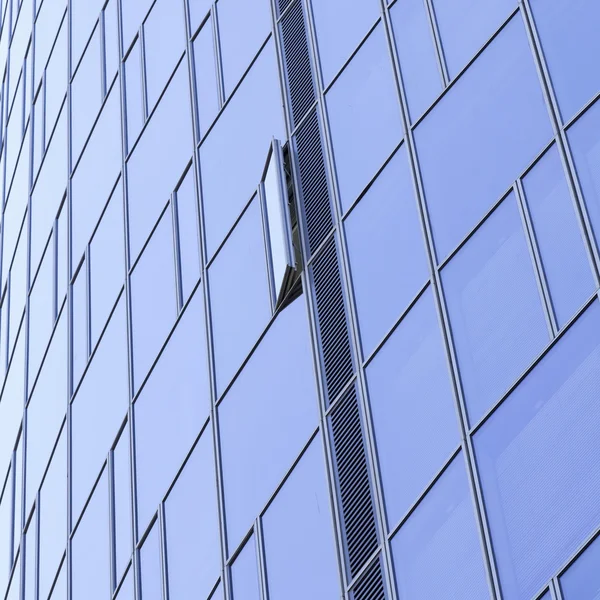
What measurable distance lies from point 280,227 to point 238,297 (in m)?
1.35

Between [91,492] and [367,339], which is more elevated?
[91,492]

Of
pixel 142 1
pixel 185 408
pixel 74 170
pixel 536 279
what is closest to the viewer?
pixel 536 279

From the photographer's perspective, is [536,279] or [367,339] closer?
[536,279]

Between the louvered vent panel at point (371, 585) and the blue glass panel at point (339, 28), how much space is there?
645cm

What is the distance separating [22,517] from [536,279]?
47.4ft

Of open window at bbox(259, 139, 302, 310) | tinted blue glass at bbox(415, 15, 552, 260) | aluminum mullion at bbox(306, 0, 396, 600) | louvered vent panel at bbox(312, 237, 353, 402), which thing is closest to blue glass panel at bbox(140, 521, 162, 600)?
open window at bbox(259, 139, 302, 310)

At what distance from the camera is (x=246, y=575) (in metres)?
17.5

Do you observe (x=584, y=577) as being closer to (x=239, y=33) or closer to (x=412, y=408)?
(x=412, y=408)

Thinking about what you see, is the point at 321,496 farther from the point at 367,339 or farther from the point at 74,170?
the point at 74,170

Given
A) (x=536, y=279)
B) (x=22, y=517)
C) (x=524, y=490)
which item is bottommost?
(x=524, y=490)

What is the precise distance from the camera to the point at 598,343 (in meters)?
13.5

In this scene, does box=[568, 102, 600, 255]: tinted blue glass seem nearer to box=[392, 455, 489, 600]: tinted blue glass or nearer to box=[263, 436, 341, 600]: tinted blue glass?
box=[392, 455, 489, 600]: tinted blue glass

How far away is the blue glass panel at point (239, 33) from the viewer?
21125 millimetres

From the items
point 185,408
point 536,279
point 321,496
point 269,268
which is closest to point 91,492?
point 185,408
